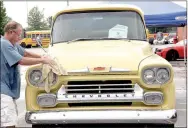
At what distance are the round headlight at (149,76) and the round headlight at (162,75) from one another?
0.06 meters

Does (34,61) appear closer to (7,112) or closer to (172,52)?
(7,112)

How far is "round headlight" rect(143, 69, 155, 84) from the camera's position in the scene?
5.00 metres

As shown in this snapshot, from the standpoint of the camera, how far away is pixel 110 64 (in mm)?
5102

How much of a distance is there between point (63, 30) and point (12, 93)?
2.03 metres

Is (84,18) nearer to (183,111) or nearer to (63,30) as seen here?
(63,30)

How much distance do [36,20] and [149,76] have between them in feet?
290

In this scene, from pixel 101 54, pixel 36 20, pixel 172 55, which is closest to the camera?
pixel 101 54

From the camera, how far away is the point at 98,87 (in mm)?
5027

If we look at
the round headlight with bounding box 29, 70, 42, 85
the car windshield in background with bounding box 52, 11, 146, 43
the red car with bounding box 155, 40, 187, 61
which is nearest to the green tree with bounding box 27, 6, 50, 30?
the red car with bounding box 155, 40, 187, 61

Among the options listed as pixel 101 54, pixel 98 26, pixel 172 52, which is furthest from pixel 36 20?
pixel 101 54

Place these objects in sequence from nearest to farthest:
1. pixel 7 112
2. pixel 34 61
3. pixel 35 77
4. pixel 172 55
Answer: pixel 7 112 < pixel 34 61 < pixel 35 77 < pixel 172 55

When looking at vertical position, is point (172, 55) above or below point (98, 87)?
below

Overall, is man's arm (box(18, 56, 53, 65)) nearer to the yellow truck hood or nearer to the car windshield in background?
the yellow truck hood

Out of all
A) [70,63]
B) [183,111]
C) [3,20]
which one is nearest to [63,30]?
[70,63]
